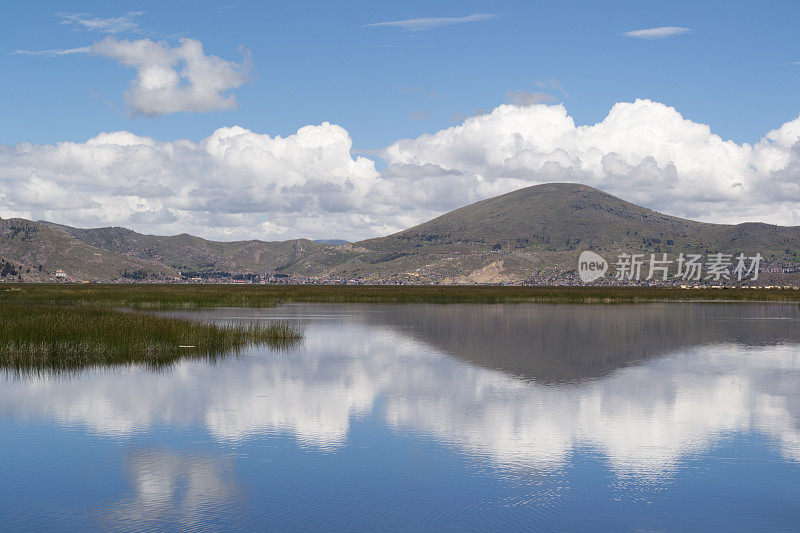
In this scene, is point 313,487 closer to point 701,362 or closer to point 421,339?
point 701,362

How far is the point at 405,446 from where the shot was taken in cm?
1995

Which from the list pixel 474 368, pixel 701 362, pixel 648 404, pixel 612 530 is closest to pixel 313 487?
pixel 612 530

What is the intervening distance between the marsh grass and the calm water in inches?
147

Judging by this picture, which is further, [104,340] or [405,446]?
[104,340]

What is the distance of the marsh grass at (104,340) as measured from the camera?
37094 mm

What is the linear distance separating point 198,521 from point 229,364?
24.0 metres

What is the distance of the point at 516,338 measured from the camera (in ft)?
Result: 173

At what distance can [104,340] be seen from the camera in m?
39.7

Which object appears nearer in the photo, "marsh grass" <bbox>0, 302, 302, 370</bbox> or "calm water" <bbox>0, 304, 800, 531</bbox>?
"calm water" <bbox>0, 304, 800, 531</bbox>

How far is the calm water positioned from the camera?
14562mm

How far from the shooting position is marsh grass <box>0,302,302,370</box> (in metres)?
37.1

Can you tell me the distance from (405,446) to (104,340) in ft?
82.7

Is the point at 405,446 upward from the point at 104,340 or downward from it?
downward

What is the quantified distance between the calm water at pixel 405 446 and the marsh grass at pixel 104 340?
147 inches
